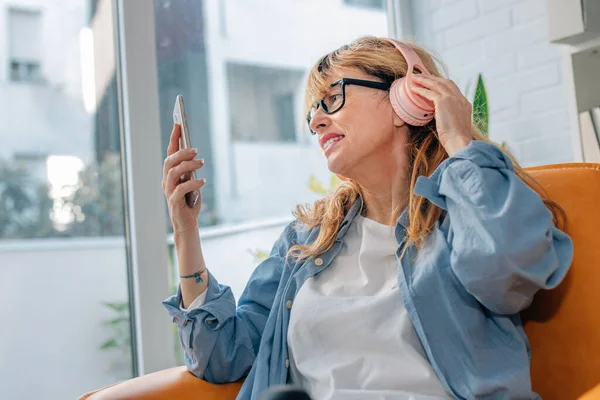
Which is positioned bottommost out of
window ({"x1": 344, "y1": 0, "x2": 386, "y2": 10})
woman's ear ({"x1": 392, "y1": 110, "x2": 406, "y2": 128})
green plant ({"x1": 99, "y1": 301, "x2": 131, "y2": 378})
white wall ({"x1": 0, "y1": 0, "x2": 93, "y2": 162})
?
green plant ({"x1": 99, "y1": 301, "x2": 131, "y2": 378})

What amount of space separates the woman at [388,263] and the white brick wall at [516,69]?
4.09 feet

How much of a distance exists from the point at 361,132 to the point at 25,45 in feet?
3.79

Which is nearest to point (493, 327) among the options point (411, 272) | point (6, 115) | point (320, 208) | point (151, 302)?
point (411, 272)

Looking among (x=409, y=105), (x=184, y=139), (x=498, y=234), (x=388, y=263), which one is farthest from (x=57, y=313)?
(x=498, y=234)

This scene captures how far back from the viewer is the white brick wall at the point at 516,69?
2.51 metres

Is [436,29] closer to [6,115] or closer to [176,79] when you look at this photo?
[176,79]

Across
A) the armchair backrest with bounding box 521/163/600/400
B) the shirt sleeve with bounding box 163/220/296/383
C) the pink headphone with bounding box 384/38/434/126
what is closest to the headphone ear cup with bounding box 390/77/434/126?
the pink headphone with bounding box 384/38/434/126

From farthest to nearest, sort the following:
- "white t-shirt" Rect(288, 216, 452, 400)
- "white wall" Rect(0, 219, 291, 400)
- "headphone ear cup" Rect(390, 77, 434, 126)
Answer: "white wall" Rect(0, 219, 291, 400) < "headphone ear cup" Rect(390, 77, 434, 126) < "white t-shirt" Rect(288, 216, 452, 400)

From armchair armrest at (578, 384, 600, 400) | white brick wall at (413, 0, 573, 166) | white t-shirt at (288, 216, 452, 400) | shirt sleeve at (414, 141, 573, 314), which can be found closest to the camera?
armchair armrest at (578, 384, 600, 400)

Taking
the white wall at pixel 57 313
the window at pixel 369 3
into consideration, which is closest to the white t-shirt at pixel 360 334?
the white wall at pixel 57 313

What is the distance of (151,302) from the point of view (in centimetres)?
210

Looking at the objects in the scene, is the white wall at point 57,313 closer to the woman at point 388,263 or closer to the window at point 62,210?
the window at point 62,210

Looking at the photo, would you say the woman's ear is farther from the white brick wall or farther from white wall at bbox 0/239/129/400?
the white brick wall

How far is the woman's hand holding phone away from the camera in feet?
4.50
